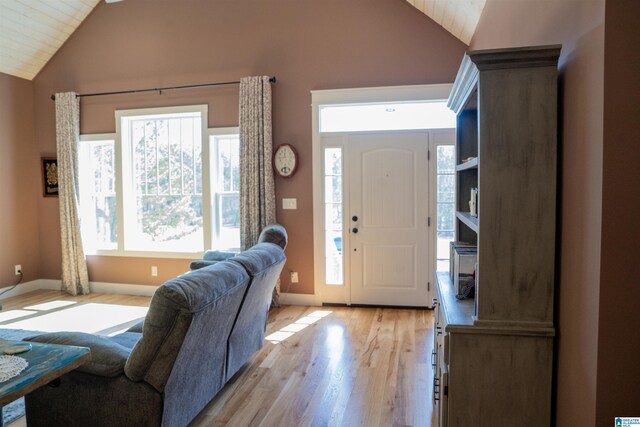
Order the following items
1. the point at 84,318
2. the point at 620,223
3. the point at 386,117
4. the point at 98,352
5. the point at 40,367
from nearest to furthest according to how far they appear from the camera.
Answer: the point at 620,223
the point at 40,367
the point at 98,352
the point at 84,318
the point at 386,117

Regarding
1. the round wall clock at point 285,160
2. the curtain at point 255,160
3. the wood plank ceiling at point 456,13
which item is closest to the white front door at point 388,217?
the round wall clock at point 285,160

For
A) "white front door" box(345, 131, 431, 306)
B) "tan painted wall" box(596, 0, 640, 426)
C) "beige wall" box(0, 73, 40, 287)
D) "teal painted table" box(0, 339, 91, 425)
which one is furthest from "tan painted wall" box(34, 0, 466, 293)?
"tan painted wall" box(596, 0, 640, 426)

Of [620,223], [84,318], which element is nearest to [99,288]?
[84,318]

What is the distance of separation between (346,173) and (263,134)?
1.07 metres

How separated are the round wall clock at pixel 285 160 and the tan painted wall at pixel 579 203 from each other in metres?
3.19

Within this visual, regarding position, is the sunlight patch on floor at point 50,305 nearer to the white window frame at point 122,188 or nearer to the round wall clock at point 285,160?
the white window frame at point 122,188

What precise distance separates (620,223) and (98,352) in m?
2.27

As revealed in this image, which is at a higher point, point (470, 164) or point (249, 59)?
point (249, 59)

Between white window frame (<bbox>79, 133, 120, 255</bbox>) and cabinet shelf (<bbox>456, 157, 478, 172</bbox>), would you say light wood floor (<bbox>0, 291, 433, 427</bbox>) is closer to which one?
white window frame (<bbox>79, 133, 120, 255</bbox>)

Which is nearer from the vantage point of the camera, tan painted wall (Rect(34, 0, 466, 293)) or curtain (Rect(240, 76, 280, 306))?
tan painted wall (Rect(34, 0, 466, 293))

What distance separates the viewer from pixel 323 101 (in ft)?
15.0

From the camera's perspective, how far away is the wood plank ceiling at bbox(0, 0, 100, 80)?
186 inches

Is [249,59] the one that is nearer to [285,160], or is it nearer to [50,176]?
[285,160]

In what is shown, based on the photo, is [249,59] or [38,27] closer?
[249,59]
